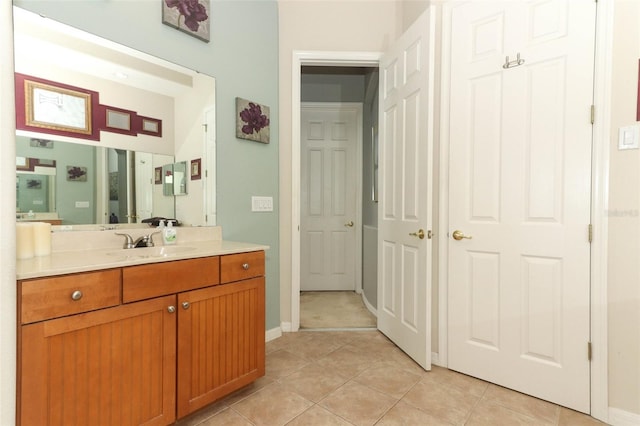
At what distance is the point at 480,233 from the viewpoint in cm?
192

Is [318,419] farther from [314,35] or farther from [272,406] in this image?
[314,35]

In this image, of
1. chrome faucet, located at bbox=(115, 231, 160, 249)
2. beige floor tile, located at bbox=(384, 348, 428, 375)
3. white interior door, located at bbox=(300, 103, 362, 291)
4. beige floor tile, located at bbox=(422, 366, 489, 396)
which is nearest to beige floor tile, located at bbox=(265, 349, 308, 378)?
beige floor tile, located at bbox=(384, 348, 428, 375)

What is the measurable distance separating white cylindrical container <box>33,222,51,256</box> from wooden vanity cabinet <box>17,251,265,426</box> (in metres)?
0.42

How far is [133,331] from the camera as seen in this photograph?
1.24m

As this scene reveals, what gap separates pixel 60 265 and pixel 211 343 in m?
0.74

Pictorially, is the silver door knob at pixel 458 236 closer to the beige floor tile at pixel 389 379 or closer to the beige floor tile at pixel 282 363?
the beige floor tile at pixel 389 379

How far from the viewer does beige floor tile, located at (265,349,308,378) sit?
1999mm

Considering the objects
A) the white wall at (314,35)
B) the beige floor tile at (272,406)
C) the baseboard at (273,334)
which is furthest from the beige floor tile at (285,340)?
the beige floor tile at (272,406)

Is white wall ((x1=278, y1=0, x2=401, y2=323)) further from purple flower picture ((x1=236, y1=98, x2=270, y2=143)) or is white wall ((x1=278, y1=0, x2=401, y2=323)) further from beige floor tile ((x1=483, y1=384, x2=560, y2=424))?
beige floor tile ((x1=483, y1=384, x2=560, y2=424))

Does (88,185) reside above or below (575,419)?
above

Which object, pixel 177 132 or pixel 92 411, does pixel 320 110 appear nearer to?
pixel 177 132

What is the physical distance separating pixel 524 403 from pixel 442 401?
17.7 inches

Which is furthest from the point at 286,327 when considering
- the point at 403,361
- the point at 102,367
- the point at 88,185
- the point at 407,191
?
the point at 88,185

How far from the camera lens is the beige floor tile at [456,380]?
1.81 meters
